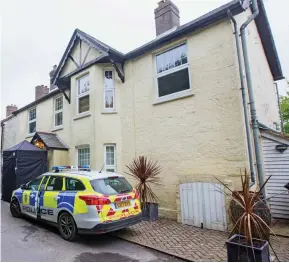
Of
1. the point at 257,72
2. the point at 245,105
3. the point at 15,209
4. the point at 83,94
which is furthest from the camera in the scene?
the point at 83,94

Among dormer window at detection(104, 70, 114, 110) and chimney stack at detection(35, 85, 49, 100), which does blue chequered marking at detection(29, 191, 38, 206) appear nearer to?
dormer window at detection(104, 70, 114, 110)

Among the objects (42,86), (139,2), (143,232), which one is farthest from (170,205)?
(42,86)

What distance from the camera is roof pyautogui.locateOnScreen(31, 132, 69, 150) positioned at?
36.4 ft

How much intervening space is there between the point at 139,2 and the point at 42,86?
40.0ft

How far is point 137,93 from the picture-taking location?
9289mm

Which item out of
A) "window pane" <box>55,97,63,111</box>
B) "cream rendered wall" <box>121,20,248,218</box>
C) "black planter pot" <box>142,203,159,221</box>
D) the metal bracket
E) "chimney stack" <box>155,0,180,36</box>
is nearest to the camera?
"cream rendered wall" <box>121,20,248,218</box>

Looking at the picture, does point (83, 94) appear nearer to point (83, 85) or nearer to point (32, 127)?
point (83, 85)

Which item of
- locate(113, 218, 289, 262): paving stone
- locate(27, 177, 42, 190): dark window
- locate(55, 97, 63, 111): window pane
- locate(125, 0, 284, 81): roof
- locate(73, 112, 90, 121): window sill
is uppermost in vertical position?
locate(125, 0, 284, 81): roof

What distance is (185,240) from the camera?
17.9ft

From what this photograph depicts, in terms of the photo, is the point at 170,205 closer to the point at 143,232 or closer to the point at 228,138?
the point at 143,232

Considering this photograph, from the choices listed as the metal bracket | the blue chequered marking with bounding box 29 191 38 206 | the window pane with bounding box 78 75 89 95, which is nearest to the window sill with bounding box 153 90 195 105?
the metal bracket

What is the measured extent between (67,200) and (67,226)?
0.66m

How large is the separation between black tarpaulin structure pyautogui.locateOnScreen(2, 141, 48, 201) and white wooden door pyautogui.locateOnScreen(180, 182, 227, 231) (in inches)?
303

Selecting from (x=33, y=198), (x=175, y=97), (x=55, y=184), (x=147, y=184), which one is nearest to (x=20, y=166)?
(x=33, y=198)
